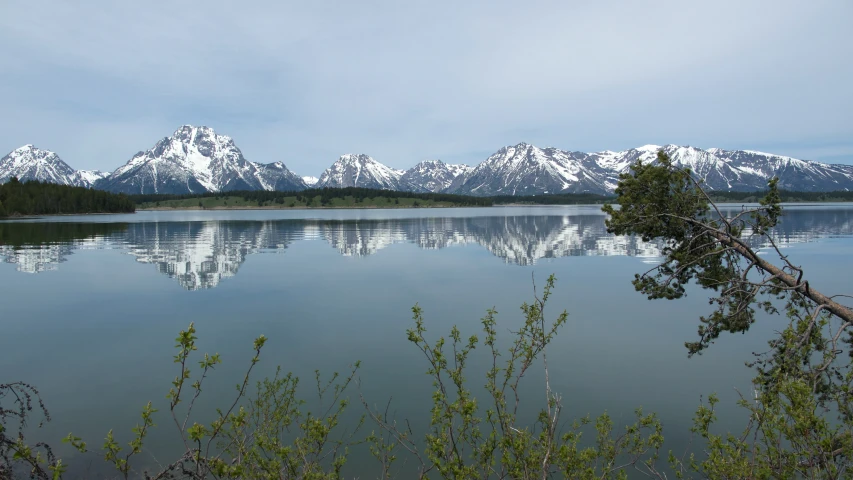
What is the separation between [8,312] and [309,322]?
1672cm

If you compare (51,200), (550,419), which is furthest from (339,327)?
(51,200)

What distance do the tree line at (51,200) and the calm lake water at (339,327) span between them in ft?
389

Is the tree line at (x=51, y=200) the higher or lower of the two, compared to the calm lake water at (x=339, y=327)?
higher

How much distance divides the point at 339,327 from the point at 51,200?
17773 centimetres

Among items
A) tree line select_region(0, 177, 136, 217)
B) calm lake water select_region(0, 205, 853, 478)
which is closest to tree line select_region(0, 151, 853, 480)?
calm lake water select_region(0, 205, 853, 478)

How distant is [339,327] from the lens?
2211 centimetres

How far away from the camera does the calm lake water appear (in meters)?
14.3

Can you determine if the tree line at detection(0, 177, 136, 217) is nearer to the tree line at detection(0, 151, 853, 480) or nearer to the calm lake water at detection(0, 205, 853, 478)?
the calm lake water at detection(0, 205, 853, 478)

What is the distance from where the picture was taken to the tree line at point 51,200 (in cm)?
13738

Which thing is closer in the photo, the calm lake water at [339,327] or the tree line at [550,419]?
the tree line at [550,419]

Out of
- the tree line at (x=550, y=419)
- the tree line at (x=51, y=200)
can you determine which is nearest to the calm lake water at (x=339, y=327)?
the tree line at (x=550, y=419)

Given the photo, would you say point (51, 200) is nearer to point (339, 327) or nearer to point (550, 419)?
point (339, 327)

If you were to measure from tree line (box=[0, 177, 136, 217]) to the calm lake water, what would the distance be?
4665 inches

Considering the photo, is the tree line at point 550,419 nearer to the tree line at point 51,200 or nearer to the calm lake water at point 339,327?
the calm lake water at point 339,327
